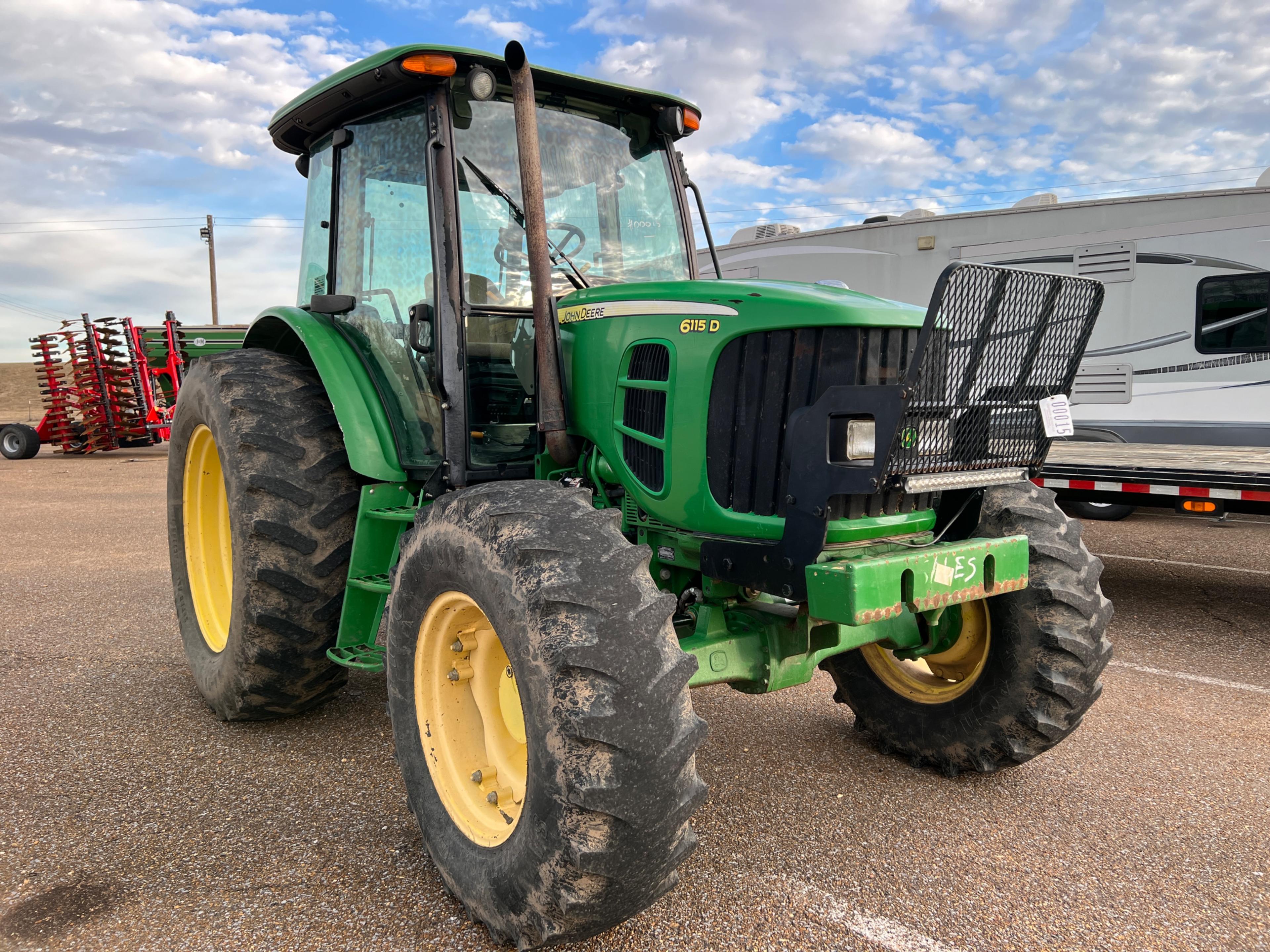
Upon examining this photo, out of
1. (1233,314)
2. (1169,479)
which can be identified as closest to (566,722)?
(1169,479)

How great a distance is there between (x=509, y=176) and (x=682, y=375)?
1100 millimetres

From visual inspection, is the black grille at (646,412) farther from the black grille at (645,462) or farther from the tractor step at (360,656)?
the tractor step at (360,656)

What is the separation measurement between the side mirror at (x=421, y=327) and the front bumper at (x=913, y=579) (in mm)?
1628

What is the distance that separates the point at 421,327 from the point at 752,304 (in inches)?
49.7

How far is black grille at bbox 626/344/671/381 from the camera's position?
278 cm

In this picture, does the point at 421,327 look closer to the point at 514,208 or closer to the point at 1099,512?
the point at 514,208

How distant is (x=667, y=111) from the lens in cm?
365

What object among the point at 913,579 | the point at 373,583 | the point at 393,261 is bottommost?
the point at 373,583

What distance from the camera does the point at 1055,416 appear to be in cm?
283

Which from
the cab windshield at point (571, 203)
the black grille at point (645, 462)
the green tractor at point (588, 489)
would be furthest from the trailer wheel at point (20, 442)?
the black grille at point (645, 462)

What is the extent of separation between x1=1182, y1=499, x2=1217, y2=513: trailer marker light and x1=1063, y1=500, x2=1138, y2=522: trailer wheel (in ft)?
13.6

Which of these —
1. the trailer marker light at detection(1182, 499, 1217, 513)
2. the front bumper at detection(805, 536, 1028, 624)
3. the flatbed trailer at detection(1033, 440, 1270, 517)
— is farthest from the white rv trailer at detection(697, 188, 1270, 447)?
the front bumper at detection(805, 536, 1028, 624)

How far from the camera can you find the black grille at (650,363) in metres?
2.78

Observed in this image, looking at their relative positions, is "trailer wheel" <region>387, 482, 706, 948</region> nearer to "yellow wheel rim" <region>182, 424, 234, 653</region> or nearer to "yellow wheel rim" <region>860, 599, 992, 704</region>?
"yellow wheel rim" <region>860, 599, 992, 704</region>
